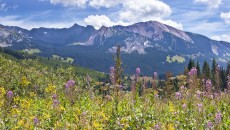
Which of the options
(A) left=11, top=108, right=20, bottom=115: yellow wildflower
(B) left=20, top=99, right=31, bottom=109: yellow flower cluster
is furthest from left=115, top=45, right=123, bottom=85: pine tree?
(B) left=20, top=99, right=31, bottom=109: yellow flower cluster

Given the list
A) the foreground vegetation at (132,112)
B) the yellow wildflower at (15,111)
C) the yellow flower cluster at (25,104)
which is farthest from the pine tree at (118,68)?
the yellow flower cluster at (25,104)

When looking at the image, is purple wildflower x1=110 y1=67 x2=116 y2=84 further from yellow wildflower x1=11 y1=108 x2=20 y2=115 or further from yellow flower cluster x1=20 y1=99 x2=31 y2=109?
yellow flower cluster x1=20 y1=99 x2=31 y2=109

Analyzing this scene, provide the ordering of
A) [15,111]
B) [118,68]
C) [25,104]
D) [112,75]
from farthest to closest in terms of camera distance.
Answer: [25,104] < [15,111] < [118,68] < [112,75]

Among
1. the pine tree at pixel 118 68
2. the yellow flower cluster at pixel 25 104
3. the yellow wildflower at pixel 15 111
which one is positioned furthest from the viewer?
the yellow flower cluster at pixel 25 104

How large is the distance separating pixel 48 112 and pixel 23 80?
38.6 feet

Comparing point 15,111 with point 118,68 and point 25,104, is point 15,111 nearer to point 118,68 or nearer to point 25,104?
point 25,104

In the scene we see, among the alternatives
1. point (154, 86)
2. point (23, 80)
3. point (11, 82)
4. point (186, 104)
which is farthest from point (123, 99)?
point (11, 82)

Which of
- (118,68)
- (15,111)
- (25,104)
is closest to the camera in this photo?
(118,68)

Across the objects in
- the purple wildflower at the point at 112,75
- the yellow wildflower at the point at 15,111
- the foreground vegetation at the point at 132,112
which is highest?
the purple wildflower at the point at 112,75

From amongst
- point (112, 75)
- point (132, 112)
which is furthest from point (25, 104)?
point (132, 112)

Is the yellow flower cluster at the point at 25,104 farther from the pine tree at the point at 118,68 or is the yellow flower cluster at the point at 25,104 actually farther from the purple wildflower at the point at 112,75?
the pine tree at the point at 118,68

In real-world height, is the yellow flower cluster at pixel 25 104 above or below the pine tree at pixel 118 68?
below

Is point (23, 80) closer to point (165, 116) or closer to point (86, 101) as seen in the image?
point (86, 101)

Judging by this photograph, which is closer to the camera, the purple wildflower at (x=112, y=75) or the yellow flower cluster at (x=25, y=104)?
the purple wildflower at (x=112, y=75)
